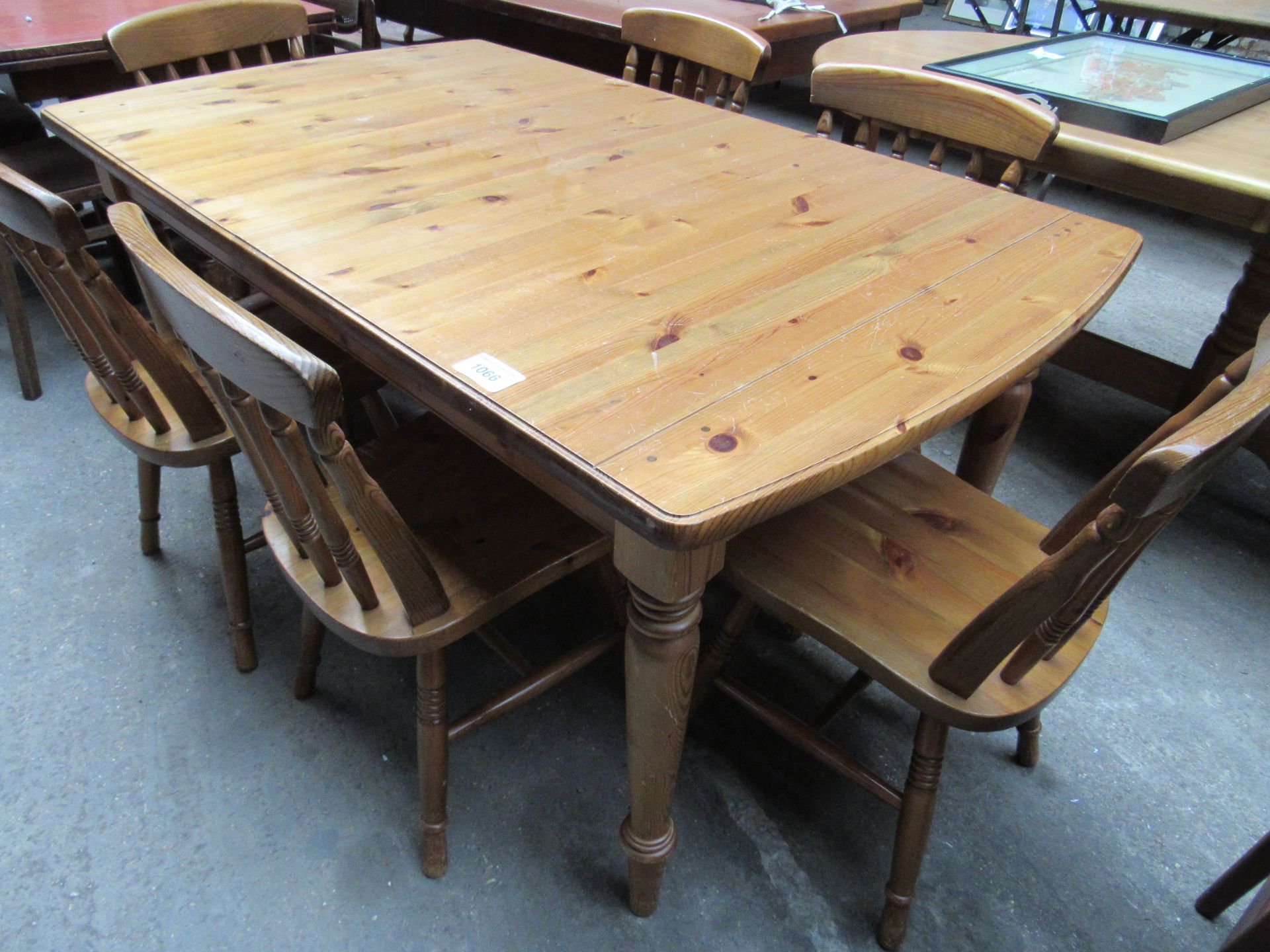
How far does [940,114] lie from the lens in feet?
4.81

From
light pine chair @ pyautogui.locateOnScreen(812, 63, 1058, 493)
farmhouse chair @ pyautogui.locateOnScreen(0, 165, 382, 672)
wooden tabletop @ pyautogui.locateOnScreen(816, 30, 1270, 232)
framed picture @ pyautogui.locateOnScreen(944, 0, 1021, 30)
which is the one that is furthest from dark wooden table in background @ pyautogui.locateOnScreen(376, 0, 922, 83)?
framed picture @ pyautogui.locateOnScreen(944, 0, 1021, 30)

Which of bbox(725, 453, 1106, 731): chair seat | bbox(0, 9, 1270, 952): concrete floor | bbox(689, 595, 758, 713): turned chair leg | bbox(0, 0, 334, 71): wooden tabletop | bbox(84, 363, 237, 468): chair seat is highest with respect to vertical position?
bbox(0, 0, 334, 71): wooden tabletop

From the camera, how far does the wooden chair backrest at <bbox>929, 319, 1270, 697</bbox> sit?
2.13 ft

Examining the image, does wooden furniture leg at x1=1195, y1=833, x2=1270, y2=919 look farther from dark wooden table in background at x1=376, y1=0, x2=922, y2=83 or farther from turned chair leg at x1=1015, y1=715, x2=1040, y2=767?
dark wooden table in background at x1=376, y1=0, x2=922, y2=83

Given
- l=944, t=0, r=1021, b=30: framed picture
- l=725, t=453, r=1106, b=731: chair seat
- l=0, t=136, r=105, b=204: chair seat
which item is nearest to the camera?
l=725, t=453, r=1106, b=731: chair seat

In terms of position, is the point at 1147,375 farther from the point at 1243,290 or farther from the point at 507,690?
the point at 507,690

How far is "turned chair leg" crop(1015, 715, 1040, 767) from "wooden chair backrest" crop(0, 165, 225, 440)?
1.34 m

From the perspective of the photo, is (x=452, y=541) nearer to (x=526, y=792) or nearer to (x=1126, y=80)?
(x=526, y=792)

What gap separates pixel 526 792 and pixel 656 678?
1.76 feet

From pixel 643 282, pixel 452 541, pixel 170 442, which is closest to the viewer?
Answer: pixel 643 282

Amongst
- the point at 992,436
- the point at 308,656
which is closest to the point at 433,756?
the point at 308,656

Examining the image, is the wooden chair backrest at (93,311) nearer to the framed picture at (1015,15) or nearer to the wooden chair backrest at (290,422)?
the wooden chair backrest at (290,422)

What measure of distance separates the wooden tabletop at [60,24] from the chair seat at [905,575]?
1.87m

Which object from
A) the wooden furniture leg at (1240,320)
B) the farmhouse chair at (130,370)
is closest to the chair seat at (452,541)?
the farmhouse chair at (130,370)
